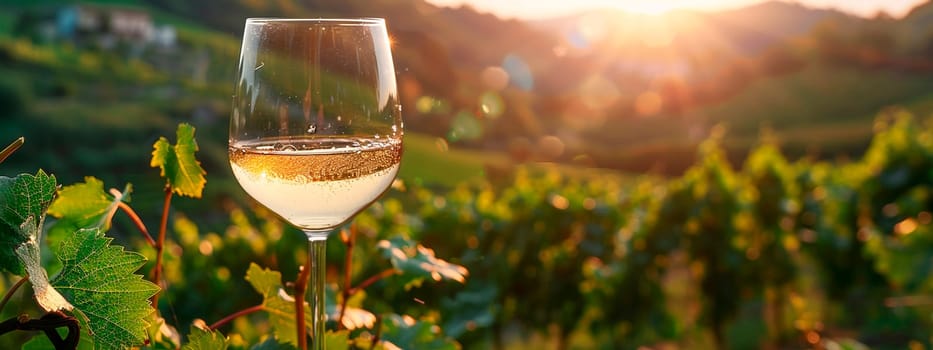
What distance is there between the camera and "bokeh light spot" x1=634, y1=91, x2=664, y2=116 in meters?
47.9

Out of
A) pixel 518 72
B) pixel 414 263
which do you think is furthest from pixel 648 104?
pixel 414 263

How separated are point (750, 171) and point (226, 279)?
4.77 meters

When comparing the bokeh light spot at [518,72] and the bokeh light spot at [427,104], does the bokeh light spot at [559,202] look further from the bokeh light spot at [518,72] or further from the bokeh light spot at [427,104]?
the bokeh light spot at [518,72]

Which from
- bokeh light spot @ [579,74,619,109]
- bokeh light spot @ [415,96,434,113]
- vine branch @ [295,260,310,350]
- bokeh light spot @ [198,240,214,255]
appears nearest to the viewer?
vine branch @ [295,260,310,350]

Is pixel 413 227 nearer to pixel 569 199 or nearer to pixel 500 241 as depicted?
pixel 500 241

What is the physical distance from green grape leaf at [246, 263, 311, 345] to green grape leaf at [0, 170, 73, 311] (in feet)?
1.39

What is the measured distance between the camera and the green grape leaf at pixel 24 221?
738mm

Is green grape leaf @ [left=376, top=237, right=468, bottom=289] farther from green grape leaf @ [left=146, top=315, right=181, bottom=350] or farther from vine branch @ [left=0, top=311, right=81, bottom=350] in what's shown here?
vine branch @ [left=0, top=311, right=81, bottom=350]

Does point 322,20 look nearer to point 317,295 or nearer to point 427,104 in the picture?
point 317,295

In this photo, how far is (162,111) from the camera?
2009 inches

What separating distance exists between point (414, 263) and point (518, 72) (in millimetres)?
46460

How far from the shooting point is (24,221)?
29.7 inches

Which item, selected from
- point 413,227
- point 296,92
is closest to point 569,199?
point 413,227

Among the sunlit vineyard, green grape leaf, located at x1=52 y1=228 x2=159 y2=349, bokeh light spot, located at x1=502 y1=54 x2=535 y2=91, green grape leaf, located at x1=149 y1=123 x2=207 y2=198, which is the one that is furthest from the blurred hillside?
green grape leaf, located at x1=52 y1=228 x2=159 y2=349
